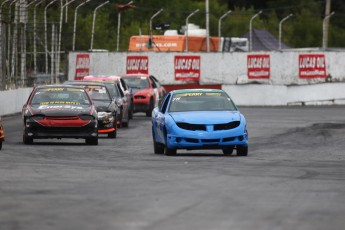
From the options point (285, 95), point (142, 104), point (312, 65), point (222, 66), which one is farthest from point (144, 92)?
point (312, 65)

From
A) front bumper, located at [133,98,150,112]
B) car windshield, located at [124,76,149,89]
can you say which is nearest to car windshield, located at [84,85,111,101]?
front bumper, located at [133,98,150,112]

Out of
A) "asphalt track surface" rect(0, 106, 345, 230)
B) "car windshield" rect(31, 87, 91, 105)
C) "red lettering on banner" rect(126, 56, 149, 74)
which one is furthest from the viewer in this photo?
"red lettering on banner" rect(126, 56, 149, 74)

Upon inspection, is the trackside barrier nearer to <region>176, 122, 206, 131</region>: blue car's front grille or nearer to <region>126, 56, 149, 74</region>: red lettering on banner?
<region>126, 56, 149, 74</region>: red lettering on banner

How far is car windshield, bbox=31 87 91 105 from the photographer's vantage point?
28.6m

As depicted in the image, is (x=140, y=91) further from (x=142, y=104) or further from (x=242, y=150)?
(x=242, y=150)

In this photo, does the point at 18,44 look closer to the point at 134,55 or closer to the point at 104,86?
the point at 134,55

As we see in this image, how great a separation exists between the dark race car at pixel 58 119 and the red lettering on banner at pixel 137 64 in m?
29.1

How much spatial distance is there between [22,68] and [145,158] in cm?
2435

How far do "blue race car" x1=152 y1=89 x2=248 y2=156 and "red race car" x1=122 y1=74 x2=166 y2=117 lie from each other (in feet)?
61.2

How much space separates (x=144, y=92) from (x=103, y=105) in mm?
12435

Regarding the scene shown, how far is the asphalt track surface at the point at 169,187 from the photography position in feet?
41.9

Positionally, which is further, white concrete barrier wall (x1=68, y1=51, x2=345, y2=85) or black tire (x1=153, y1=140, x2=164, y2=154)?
white concrete barrier wall (x1=68, y1=51, x2=345, y2=85)

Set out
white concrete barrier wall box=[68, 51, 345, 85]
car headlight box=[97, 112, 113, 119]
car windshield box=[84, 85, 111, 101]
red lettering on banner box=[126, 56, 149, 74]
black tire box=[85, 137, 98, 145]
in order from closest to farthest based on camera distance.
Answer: black tire box=[85, 137, 98, 145], car headlight box=[97, 112, 113, 119], car windshield box=[84, 85, 111, 101], white concrete barrier wall box=[68, 51, 345, 85], red lettering on banner box=[126, 56, 149, 74]

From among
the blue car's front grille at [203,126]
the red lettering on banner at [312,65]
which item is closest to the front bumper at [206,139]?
the blue car's front grille at [203,126]
